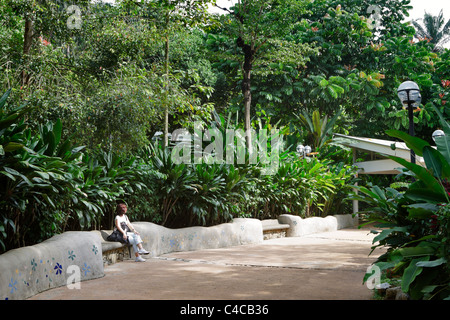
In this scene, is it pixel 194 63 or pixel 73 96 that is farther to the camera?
pixel 194 63

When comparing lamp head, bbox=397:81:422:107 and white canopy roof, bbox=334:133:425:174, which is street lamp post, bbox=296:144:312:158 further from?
lamp head, bbox=397:81:422:107

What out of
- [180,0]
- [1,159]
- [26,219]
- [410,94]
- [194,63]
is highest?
[194,63]

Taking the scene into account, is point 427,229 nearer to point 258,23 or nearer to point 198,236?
point 198,236

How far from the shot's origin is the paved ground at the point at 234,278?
461 centimetres

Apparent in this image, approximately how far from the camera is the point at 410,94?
7.79 metres

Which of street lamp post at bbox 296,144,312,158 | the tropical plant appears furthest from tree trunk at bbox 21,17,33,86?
the tropical plant

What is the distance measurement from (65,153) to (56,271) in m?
1.50

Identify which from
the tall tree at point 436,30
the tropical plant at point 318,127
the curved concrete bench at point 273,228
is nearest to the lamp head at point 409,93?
the curved concrete bench at point 273,228

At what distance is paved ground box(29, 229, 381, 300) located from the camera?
4.61 metres

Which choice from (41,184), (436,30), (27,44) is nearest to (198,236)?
(41,184)

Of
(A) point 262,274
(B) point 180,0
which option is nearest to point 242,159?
(B) point 180,0

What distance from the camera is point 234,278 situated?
5.66m

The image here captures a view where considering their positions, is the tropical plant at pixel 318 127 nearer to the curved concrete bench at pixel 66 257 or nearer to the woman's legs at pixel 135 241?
the curved concrete bench at pixel 66 257

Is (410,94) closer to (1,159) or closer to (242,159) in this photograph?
(242,159)
